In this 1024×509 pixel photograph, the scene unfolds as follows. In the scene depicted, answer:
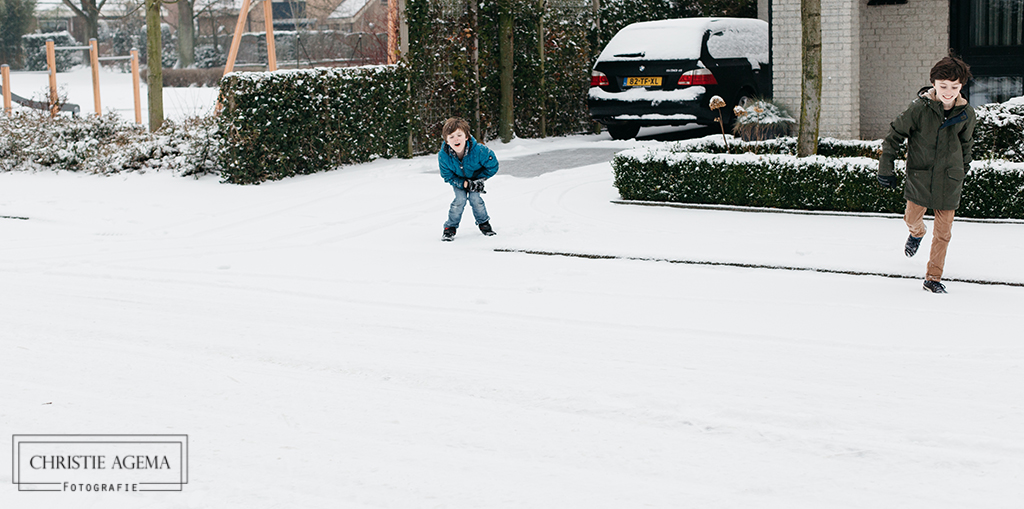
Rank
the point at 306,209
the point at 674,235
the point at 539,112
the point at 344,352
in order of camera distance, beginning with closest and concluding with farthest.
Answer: the point at 344,352 < the point at 674,235 < the point at 306,209 < the point at 539,112

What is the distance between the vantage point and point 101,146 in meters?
14.4

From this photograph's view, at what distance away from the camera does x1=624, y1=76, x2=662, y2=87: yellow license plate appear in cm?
1562

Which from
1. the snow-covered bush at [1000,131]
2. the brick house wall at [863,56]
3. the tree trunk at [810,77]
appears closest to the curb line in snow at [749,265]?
the tree trunk at [810,77]

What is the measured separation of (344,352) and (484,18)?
10.9 metres

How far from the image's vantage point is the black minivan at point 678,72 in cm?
1544

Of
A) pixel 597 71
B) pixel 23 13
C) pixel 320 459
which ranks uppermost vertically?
pixel 23 13

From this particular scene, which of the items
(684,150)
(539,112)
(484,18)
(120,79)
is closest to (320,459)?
(684,150)

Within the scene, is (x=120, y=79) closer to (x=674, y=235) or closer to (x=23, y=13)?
(x=23, y=13)

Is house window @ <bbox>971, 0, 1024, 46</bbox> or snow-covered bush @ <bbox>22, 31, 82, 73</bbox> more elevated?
snow-covered bush @ <bbox>22, 31, 82, 73</bbox>

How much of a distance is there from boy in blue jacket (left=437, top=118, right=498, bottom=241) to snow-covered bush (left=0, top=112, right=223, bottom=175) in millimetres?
4533

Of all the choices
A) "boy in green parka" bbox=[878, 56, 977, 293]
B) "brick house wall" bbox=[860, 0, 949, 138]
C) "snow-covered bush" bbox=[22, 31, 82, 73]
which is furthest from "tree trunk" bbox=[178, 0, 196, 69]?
"boy in green parka" bbox=[878, 56, 977, 293]

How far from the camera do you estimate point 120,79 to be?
4141 centimetres

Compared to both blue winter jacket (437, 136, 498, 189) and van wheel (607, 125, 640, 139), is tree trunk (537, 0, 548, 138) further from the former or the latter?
blue winter jacket (437, 136, 498, 189)

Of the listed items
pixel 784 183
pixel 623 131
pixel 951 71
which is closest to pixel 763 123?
pixel 784 183
